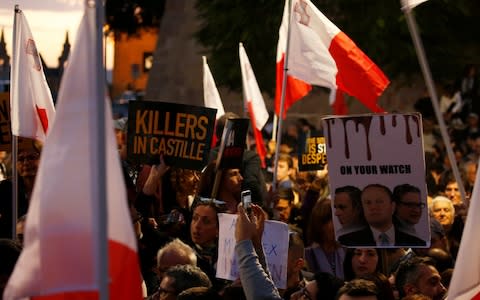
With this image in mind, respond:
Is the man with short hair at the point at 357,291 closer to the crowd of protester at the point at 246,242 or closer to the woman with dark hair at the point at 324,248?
the crowd of protester at the point at 246,242

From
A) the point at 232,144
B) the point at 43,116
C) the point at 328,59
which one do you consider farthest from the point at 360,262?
the point at 328,59

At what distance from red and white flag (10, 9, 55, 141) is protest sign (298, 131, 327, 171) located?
463 centimetres

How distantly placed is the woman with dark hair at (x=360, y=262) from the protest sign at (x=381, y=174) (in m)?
0.71

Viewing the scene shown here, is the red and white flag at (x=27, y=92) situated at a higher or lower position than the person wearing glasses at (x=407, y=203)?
higher

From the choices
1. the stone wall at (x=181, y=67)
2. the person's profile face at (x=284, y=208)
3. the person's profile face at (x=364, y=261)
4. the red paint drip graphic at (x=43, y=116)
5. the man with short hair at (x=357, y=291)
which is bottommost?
the man with short hair at (x=357, y=291)

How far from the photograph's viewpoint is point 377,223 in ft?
25.2

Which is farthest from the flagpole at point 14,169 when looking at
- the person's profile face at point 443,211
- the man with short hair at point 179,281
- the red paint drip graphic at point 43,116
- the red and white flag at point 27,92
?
Result: the person's profile face at point 443,211

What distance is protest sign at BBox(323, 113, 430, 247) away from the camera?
25.2ft

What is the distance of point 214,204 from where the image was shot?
8.75 metres

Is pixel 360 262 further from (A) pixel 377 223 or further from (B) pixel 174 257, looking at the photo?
(B) pixel 174 257

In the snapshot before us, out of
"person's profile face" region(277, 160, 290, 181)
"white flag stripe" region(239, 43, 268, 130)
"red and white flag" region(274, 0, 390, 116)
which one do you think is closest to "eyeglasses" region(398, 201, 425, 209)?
"red and white flag" region(274, 0, 390, 116)

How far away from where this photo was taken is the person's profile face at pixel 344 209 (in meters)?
7.62

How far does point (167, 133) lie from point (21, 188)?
0.96m

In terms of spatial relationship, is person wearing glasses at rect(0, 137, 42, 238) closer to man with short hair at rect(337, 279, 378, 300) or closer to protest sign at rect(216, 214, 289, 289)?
protest sign at rect(216, 214, 289, 289)
